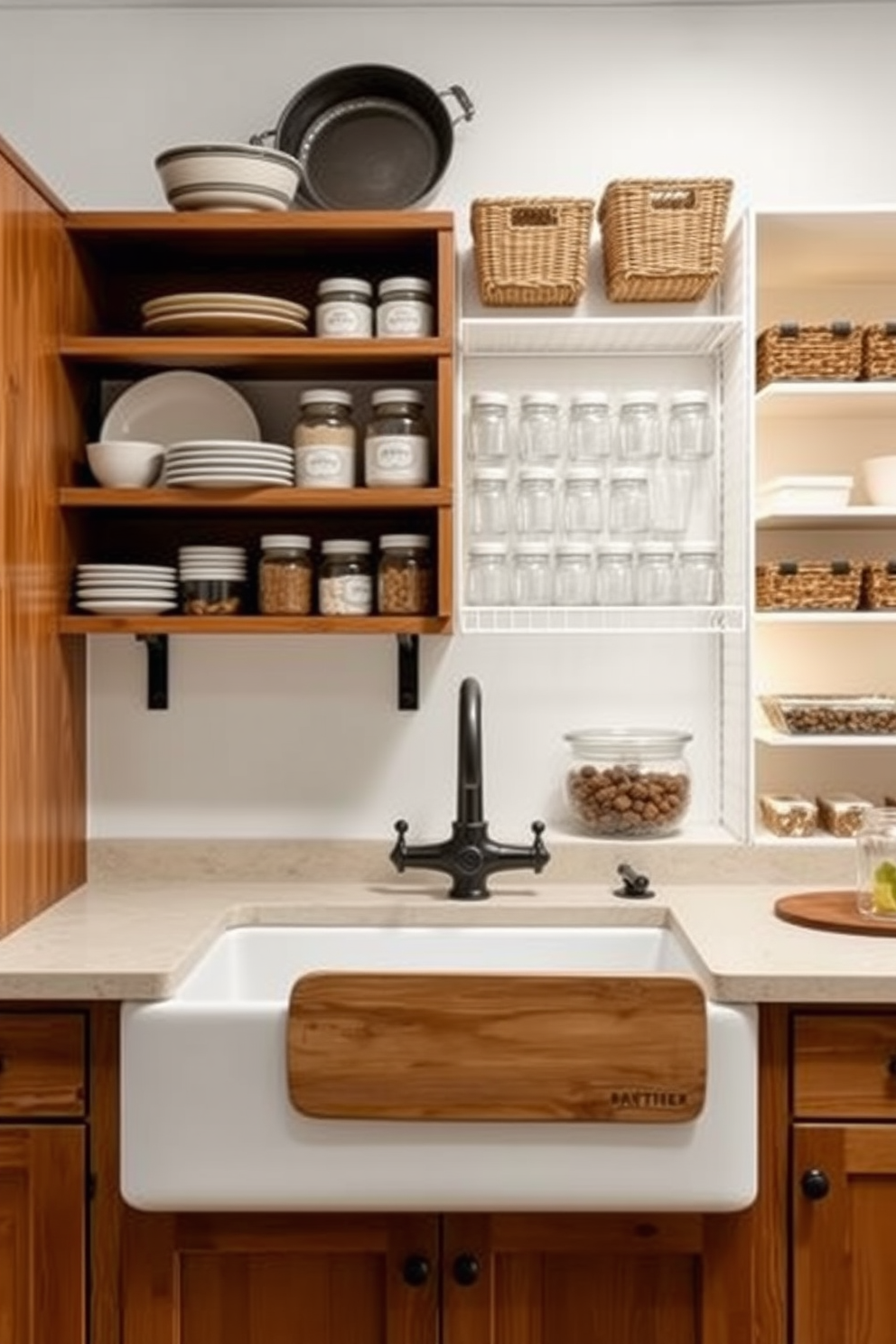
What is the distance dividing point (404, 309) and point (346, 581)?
45 cm

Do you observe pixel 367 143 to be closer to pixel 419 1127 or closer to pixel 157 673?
pixel 157 673

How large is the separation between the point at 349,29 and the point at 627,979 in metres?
Answer: 1.76

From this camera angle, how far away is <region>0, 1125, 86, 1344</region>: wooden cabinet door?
5.55 feet

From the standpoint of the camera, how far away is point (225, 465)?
206 cm

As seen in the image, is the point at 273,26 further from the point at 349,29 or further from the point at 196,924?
the point at 196,924

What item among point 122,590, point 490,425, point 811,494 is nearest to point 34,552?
point 122,590

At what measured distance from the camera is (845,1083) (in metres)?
1.69

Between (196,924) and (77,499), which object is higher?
(77,499)

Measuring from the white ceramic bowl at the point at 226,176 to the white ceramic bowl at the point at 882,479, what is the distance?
1.08 m

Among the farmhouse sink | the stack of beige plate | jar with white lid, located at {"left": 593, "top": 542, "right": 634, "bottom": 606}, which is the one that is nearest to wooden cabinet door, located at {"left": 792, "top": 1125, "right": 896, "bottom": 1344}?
the farmhouse sink

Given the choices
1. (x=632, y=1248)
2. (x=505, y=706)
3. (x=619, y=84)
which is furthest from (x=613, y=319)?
(x=632, y=1248)

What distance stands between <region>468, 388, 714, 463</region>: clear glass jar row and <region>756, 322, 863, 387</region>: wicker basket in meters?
0.13

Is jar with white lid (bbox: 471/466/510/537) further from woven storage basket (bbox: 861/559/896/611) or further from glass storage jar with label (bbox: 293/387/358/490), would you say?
woven storage basket (bbox: 861/559/896/611)

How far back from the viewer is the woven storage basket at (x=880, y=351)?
85.5 inches
